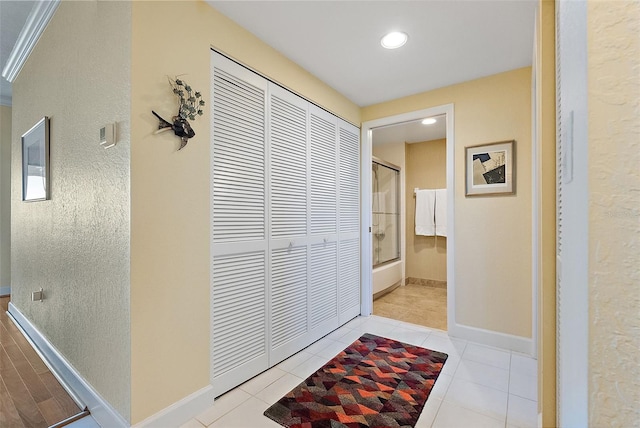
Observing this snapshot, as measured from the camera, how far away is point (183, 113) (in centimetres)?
151

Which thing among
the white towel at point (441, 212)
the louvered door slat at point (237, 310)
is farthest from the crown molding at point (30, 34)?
the white towel at point (441, 212)

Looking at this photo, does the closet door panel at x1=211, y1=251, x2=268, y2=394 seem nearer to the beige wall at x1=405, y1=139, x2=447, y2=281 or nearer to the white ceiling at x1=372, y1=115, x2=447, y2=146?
the white ceiling at x1=372, y1=115, x2=447, y2=146

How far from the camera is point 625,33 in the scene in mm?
368

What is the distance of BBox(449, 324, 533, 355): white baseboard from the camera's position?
2326 millimetres

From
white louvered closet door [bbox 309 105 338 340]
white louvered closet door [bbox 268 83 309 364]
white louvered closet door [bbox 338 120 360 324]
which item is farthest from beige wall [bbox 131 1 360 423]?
white louvered closet door [bbox 338 120 360 324]

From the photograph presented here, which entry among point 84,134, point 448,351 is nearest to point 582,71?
point 84,134

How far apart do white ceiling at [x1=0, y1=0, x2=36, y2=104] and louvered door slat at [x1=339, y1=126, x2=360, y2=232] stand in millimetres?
2697

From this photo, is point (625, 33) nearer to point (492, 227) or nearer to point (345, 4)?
point (345, 4)

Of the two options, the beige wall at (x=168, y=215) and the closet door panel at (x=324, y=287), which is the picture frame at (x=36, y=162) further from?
the closet door panel at (x=324, y=287)

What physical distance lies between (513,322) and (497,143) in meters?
1.56

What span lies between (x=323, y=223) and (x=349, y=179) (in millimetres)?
686

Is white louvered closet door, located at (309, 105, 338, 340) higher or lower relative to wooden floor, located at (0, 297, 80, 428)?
higher

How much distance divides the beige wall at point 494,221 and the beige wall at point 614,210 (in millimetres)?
2362

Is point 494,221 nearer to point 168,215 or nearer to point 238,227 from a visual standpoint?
point 238,227
